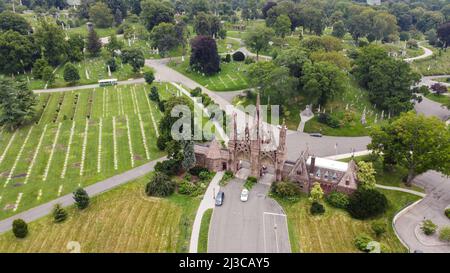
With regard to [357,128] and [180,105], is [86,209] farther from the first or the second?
[357,128]

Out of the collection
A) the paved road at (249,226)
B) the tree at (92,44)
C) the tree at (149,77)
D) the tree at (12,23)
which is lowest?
the paved road at (249,226)

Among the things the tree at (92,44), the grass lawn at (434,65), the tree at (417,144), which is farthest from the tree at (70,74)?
the grass lawn at (434,65)

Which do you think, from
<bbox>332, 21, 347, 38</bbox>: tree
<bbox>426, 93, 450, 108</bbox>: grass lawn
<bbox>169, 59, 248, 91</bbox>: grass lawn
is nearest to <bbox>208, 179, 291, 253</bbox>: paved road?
<bbox>169, 59, 248, 91</bbox>: grass lawn

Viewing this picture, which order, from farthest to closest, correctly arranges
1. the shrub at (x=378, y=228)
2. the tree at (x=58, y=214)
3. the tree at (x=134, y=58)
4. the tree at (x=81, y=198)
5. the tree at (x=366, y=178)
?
the tree at (x=134, y=58), the tree at (x=366, y=178), the tree at (x=81, y=198), the tree at (x=58, y=214), the shrub at (x=378, y=228)

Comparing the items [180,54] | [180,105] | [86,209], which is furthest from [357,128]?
[180,54]

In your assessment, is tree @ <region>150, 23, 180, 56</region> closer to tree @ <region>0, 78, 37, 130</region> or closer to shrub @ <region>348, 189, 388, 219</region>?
tree @ <region>0, 78, 37, 130</region>

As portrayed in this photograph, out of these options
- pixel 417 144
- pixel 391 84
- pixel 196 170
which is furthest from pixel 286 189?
pixel 391 84

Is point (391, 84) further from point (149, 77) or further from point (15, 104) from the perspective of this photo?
point (15, 104)

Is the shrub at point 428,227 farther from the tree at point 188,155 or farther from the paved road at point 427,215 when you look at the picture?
the tree at point 188,155
